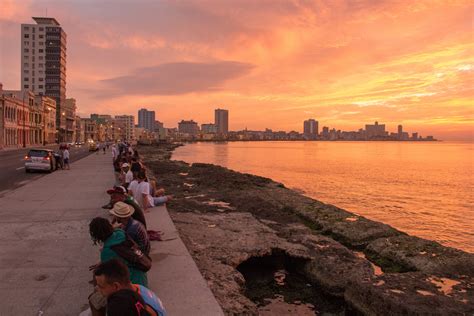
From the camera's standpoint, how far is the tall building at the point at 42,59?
137m

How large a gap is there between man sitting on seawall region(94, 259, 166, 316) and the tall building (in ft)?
481

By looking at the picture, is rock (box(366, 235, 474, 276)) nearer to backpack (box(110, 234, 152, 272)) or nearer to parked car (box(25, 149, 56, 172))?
backpack (box(110, 234, 152, 272))

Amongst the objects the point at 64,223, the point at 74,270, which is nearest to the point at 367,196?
the point at 64,223

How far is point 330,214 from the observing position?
15203 mm

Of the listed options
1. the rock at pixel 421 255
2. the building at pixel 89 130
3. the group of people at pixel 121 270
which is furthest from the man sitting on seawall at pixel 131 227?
the building at pixel 89 130

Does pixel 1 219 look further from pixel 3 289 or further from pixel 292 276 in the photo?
pixel 292 276

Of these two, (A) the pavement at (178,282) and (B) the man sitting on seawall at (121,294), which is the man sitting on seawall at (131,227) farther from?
(B) the man sitting on seawall at (121,294)

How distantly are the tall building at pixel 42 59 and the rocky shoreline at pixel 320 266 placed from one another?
5455 inches

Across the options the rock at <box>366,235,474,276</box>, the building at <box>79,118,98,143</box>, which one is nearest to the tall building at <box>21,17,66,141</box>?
the building at <box>79,118,98,143</box>

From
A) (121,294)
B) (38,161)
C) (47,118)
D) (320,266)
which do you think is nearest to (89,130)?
(47,118)

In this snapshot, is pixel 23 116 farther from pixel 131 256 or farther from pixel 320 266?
pixel 131 256

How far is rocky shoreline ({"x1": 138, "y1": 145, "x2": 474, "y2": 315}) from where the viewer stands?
6.59 meters

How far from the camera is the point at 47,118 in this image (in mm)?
102938

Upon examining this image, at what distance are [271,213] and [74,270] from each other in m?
10.0
